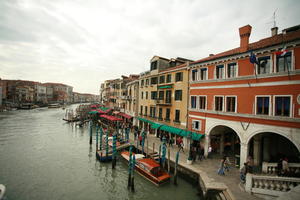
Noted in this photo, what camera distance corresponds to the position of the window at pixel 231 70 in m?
15.7

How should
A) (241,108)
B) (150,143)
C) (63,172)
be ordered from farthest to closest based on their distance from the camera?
(150,143) → (63,172) → (241,108)

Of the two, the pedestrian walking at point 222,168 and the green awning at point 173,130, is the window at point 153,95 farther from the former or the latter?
the pedestrian walking at point 222,168

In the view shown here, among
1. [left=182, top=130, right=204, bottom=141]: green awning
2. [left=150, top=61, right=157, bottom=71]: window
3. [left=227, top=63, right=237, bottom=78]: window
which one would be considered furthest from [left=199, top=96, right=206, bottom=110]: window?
[left=150, top=61, right=157, bottom=71]: window

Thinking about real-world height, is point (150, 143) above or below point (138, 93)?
below

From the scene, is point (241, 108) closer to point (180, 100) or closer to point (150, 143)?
point (180, 100)

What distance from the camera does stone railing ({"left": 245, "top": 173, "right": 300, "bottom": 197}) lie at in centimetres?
920

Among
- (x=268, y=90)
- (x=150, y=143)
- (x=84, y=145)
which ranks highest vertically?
(x=268, y=90)

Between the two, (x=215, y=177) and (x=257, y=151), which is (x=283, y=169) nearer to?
(x=257, y=151)

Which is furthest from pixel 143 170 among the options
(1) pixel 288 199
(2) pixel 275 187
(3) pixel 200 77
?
(3) pixel 200 77

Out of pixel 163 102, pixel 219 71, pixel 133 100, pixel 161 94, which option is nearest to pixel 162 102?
pixel 163 102

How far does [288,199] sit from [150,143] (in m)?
18.3

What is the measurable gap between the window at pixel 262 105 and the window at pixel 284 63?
276 cm

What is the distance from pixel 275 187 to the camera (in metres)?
9.63

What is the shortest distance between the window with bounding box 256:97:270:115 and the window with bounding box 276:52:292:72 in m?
2.76
